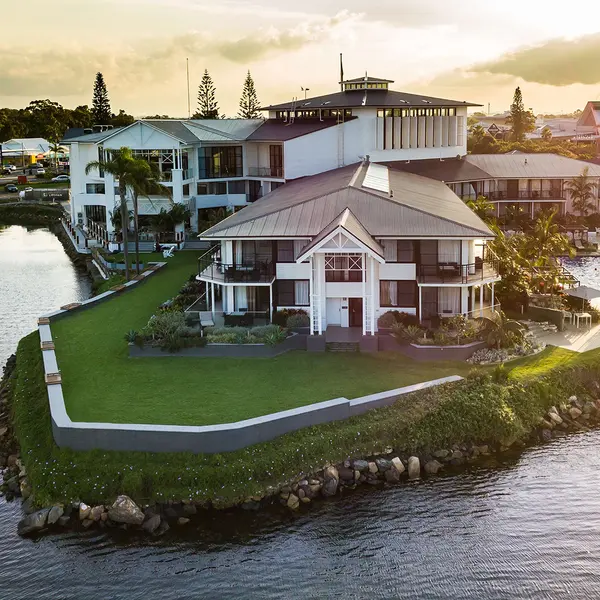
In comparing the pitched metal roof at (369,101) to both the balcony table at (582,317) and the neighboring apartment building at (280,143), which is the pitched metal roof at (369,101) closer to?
the neighboring apartment building at (280,143)

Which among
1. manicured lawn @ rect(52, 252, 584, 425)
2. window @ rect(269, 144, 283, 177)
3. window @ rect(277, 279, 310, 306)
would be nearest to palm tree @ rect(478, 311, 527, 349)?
manicured lawn @ rect(52, 252, 584, 425)

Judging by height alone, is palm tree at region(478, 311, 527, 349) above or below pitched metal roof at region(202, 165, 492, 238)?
below

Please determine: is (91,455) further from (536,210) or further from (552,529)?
(536,210)

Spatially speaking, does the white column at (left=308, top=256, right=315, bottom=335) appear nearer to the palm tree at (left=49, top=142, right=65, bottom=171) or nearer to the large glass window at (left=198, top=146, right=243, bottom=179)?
the large glass window at (left=198, top=146, right=243, bottom=179)

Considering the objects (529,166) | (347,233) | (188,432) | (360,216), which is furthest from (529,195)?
(188,432)

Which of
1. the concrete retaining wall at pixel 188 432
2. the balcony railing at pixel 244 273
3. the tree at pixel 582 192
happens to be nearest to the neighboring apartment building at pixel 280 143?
the tree at pixel 582 192

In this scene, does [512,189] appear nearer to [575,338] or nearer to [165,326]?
[575,338]
